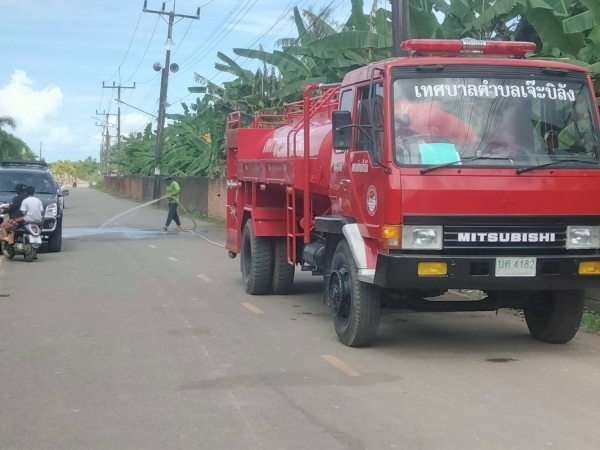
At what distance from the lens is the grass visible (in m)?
10.4

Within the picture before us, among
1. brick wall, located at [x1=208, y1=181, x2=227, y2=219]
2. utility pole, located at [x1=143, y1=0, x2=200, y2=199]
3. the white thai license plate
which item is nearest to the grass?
the white thai license plate

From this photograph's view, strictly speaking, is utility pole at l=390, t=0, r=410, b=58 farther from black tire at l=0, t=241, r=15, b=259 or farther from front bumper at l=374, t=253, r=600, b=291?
black tire at l=0, t=241, r=15, b=259

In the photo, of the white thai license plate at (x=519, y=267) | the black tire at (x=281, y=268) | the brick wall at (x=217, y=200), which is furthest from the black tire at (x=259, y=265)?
the brick wall at (x=217, y=200)

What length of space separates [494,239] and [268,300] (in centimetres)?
534

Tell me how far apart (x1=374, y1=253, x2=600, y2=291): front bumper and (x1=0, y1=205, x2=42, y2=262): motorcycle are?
1167 cm

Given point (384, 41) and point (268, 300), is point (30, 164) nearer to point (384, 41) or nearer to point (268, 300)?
point (384, 41)

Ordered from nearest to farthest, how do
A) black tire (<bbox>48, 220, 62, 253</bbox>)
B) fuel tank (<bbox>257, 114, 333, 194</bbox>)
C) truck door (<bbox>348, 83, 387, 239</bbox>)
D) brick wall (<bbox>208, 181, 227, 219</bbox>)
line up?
truck door (<bbox>348, 83, 387, 239</bbox>)
fuel tank (<bbox>257, 114, 333, 194</bbox>)
black tire (<bbox>48, 220, 62, 253</bbox>)
brick wall (<bbox>208, 181, 227, 219</bbox>)

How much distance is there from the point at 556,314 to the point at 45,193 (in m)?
14.7

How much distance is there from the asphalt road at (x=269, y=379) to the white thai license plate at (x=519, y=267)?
0.89 metres

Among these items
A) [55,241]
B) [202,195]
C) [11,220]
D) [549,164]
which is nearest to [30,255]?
[11,220]

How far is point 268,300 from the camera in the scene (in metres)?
12.9

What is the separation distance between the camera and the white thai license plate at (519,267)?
26.6ft

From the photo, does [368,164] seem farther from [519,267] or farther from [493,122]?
[519,267]

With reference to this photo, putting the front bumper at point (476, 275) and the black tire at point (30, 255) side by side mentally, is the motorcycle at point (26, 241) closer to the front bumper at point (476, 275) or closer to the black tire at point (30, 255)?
the black tire at point (30, 255)
